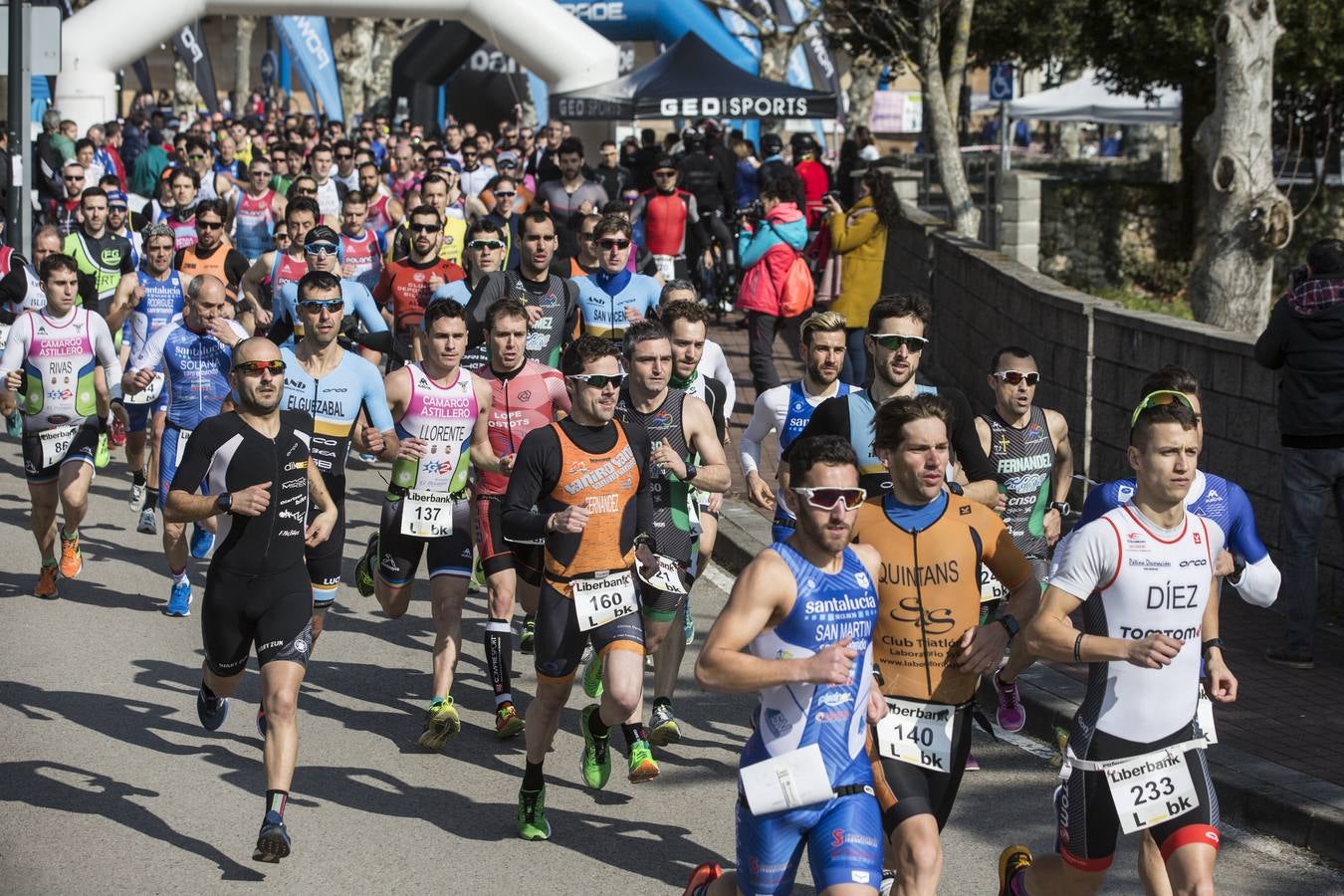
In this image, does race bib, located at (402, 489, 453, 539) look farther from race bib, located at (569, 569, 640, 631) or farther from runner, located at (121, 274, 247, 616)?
runner, located at (121, 274, 247, 616)

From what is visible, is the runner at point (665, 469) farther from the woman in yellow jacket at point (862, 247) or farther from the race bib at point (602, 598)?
the woman in yellow jacket at point (862, 247)

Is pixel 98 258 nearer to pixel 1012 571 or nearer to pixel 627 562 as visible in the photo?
pixel 627 562

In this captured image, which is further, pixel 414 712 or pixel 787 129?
pixel 787 129

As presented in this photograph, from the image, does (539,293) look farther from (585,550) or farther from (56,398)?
(585,550)

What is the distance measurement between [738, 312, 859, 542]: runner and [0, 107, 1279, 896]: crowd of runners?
2 cm

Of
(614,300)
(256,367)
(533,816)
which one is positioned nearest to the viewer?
(533,816)

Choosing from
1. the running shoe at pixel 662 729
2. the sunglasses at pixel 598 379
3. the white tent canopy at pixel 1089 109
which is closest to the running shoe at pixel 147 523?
the running shoe at pixel 662 729

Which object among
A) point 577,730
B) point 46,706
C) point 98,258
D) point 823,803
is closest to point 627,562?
point 577,730

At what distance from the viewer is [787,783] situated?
16.9ft

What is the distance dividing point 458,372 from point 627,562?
1.95 m

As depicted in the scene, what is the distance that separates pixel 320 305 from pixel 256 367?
1.78 m

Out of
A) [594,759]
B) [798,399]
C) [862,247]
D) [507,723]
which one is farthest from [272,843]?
[862,247]

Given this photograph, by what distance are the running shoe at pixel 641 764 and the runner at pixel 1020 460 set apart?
1448 millimetres

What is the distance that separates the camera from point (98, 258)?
15.3 metres
